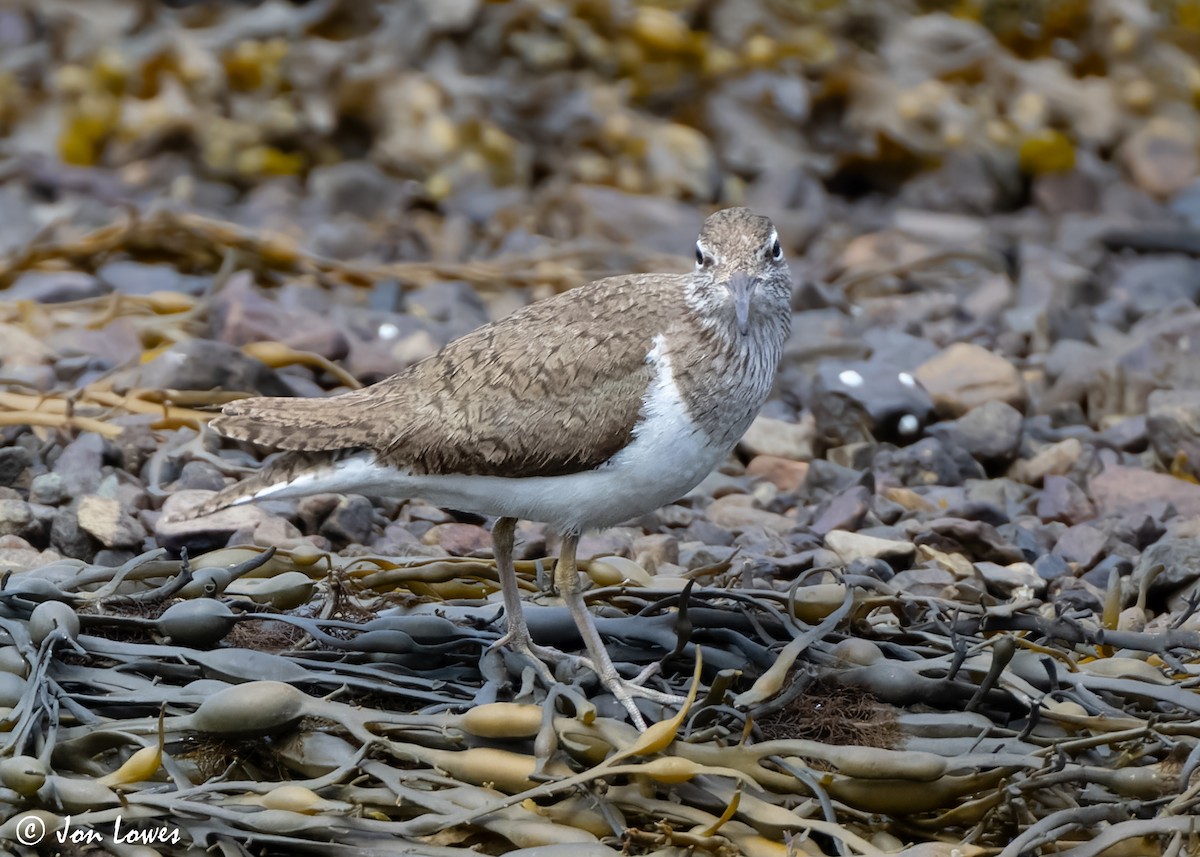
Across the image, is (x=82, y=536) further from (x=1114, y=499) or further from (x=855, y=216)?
(x=855, y=216)

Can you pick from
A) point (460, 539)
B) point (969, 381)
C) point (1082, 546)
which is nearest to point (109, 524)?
point (460, 539)

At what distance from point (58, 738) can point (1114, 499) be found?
484 centimetres

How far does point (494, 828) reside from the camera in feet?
13.8

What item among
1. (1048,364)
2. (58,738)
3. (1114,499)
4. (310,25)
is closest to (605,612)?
(58,738)

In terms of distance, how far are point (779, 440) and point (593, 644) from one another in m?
2.82

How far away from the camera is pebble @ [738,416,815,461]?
7.54m

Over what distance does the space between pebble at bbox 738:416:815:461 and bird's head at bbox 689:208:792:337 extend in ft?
7.09

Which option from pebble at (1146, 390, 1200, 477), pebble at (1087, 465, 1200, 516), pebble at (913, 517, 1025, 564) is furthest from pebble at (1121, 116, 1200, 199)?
pebble at (913, 517, 1025, 564)

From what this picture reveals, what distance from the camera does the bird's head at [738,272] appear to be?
16.9ft

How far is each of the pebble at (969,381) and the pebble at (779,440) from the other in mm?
812

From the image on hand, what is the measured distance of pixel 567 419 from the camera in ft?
16.4

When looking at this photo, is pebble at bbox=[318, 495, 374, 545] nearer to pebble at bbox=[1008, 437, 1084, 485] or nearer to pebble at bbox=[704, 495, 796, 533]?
pebble at bbox=[704, 495, 796, 533]

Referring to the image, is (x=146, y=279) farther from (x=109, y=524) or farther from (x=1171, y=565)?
(x=1171, y=565)

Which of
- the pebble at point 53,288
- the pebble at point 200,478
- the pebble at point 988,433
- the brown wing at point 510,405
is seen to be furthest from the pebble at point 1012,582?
the pebble at point 53,288
